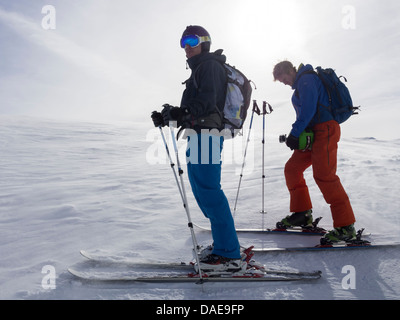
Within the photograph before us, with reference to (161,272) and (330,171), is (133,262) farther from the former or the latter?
(330,171)

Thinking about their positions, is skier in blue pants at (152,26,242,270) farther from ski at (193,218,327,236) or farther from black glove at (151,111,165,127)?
ski at (193,218,327,236)

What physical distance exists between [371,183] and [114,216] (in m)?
5.61

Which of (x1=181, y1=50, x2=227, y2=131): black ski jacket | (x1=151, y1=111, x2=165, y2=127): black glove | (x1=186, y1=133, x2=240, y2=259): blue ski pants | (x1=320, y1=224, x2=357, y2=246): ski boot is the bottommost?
(x1=320, y1=224, x2=357, y2=246): ski boot

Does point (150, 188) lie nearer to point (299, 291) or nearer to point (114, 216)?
point (114, 216)

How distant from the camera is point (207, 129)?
8.91 ft

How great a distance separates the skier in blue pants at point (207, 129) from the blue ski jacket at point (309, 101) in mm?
1251

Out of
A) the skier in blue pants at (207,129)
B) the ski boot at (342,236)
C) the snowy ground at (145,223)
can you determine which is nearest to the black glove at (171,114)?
the skier in blue pants at (207,129)

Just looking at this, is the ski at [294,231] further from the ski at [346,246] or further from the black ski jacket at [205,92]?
the black ski jacket at [205,92]

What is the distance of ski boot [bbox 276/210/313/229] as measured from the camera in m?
4.18

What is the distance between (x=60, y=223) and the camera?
4.15 m

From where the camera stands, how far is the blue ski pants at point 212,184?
8.79 ft

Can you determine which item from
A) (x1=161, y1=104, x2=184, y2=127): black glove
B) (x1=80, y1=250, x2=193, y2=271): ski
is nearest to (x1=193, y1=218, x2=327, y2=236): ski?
(x1=80, y1=250, x2=193, y2=271): ski

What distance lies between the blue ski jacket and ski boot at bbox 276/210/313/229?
1.29 m
